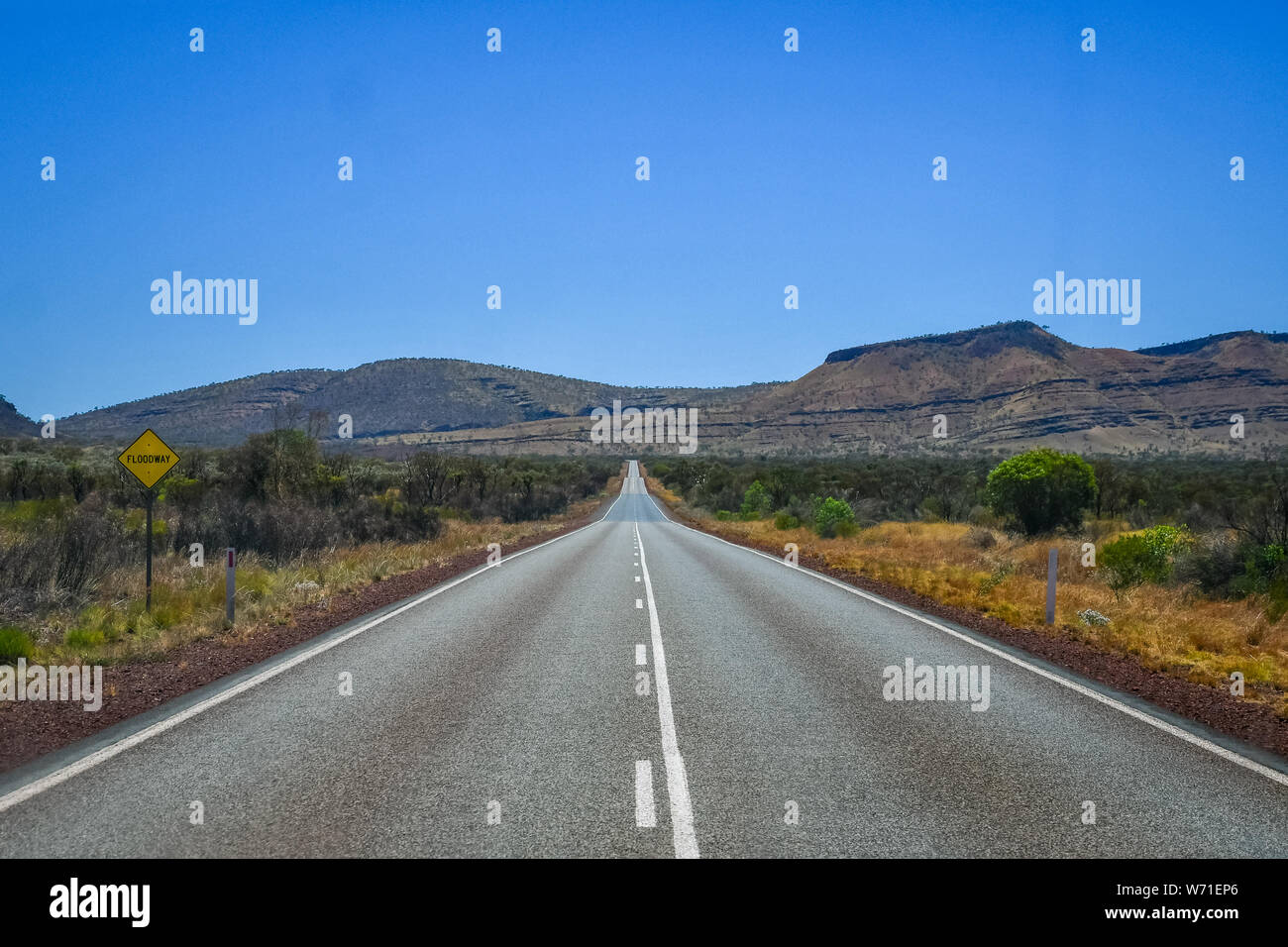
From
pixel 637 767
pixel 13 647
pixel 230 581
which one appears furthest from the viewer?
pixel 230 581

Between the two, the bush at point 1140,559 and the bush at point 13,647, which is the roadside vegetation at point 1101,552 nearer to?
the bush at point 1140,559

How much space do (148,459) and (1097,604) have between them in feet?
49.1

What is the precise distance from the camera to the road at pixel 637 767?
4.71m

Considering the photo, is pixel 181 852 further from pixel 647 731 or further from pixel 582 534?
pixel 582 534

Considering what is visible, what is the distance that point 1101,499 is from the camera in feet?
116

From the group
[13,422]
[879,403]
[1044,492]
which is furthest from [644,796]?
[879,403]

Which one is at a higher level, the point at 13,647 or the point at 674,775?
the point at 13,647

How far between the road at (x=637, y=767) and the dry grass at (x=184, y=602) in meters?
1.97

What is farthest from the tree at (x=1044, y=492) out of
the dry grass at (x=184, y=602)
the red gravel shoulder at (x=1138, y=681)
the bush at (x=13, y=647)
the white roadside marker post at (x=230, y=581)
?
the bush at (x=13, y=647)

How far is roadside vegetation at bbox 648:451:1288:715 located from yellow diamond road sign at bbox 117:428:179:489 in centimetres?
1287

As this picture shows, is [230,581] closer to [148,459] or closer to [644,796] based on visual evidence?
[148,459]

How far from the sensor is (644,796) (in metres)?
5.34
